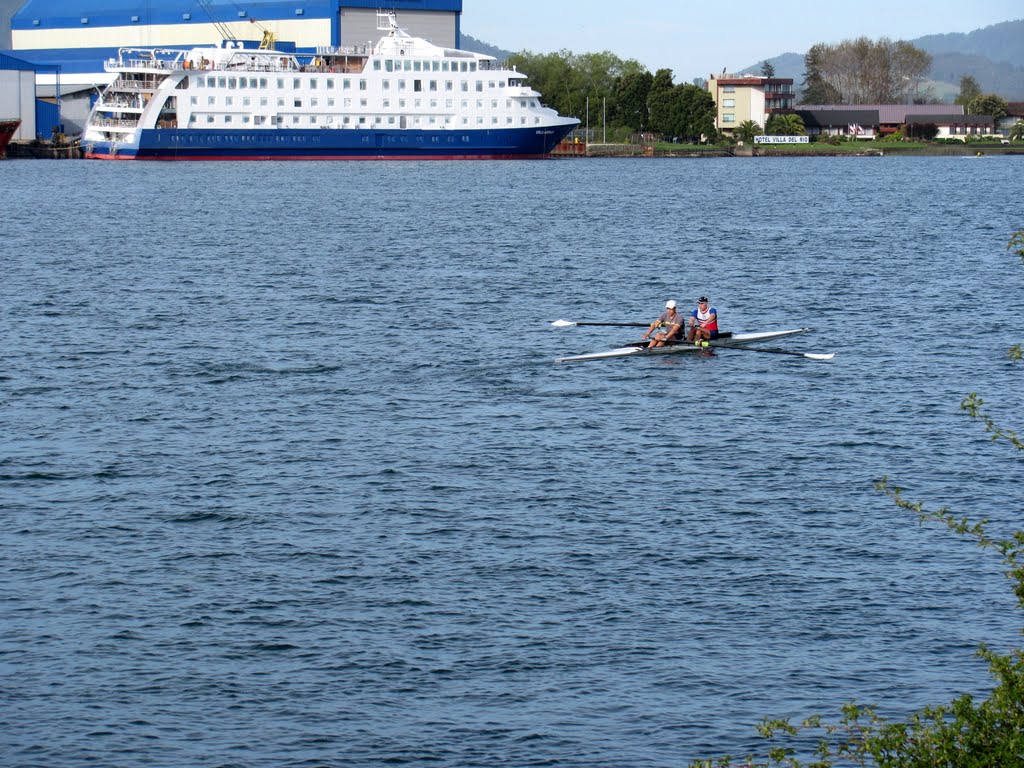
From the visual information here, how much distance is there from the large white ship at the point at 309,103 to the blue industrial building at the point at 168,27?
5.87 metres

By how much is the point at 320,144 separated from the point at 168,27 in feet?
102

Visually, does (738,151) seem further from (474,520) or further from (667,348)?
(474,520)

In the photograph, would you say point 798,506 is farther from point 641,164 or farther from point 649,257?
point 641,164

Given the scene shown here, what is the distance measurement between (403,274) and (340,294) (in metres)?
6.84

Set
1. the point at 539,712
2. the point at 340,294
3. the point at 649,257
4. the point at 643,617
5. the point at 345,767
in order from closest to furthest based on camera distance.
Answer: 1. the point at 345,767
2. the point at 539,712
3. the point at 643,617
4. the point at 340,294
5. the point at 649,257

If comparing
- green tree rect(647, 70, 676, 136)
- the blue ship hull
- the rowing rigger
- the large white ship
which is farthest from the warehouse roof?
the rowing rigger

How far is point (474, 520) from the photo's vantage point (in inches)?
933

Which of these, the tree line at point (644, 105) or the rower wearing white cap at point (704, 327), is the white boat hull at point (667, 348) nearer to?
the rower wearing white cap at point (704, 327)

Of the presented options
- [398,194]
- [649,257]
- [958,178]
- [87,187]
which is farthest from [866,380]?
[958,178]

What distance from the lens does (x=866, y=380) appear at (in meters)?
35.2

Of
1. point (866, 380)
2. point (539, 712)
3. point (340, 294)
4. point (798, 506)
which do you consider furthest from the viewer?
point (340, 294)

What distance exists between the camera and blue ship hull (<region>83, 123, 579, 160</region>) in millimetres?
143500

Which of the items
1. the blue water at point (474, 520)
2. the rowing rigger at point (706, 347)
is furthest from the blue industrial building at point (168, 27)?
the rowing rigger at point (706, 347)

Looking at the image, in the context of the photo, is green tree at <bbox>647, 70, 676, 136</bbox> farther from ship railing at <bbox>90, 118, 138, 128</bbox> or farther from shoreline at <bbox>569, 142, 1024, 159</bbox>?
ship railing at <bbox>90, 118, 138, 128</bbox>
